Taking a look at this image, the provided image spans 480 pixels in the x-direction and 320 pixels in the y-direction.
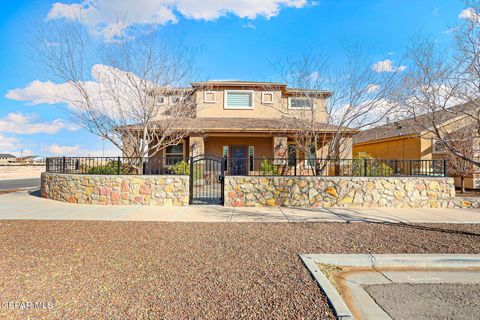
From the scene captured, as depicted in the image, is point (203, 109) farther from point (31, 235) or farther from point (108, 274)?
point (108, 274)

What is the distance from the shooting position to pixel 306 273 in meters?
3.73

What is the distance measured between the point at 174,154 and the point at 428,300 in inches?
638

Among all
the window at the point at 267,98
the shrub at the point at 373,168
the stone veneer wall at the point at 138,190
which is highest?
the window at the point at 267,98

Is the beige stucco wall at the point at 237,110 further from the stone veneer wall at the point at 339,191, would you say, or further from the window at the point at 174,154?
the stone veneer wall at the point at 339,191

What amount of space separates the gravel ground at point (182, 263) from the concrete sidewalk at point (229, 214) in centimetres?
64

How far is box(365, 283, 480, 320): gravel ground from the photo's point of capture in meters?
2.88

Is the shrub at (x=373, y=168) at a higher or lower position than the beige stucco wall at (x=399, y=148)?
lower

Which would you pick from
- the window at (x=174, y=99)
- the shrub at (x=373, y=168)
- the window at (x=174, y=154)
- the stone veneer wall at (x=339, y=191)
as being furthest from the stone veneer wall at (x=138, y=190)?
the window at (x=174, y=154)

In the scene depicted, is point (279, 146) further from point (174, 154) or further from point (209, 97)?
point (174, 154)

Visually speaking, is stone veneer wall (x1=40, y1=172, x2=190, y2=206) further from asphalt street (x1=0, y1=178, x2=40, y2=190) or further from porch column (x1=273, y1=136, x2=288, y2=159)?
asphalt street (x1=0, y1=178, x2=40, y2=190)

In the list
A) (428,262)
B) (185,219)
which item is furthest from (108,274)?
(428,262)

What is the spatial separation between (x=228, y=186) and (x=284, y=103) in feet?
34.2

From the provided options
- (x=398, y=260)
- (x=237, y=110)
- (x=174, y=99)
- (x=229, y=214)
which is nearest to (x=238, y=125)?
(x=237, y=110)

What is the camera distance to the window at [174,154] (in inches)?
690
